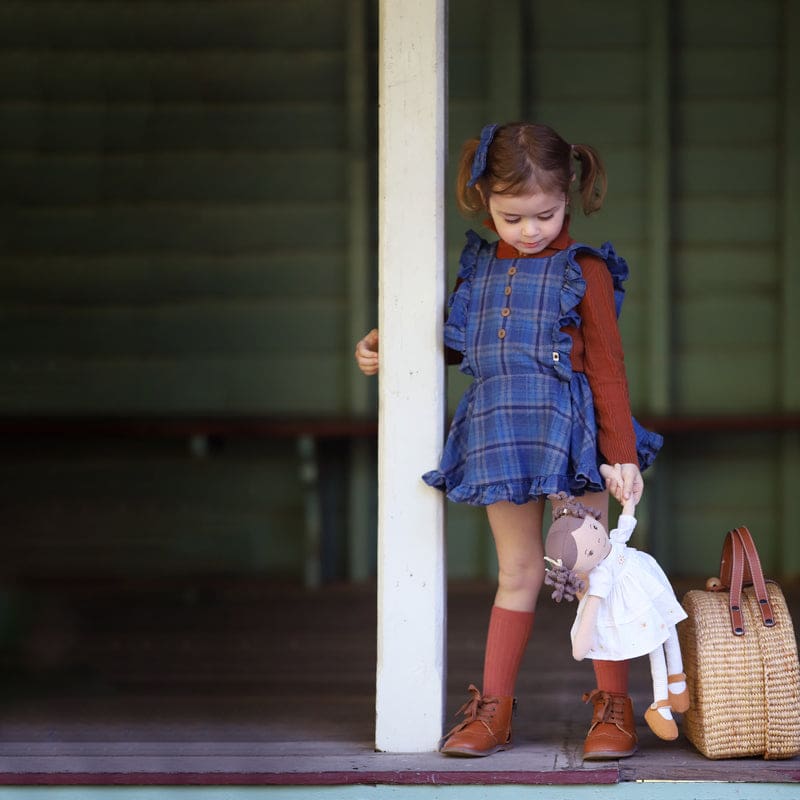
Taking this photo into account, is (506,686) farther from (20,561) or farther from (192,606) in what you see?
(20,561)

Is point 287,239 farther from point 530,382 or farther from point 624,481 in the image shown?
point 624,481

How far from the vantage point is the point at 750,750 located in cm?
266

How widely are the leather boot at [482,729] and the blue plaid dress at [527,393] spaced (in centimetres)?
46

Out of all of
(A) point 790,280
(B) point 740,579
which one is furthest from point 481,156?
(A) point 790,280

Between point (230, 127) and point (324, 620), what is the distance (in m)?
2.10

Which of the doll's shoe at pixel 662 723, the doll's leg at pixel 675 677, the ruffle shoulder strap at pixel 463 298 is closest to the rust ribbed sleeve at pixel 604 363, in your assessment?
the ruffle shoulder strap at pixel 463 298

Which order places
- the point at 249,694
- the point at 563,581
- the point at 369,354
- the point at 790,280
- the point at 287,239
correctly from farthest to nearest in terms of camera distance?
1. the point at 287,239
2. the point at 790,280
3. the point at 249,694
4. the point at 369,354
5. the point at 563,581

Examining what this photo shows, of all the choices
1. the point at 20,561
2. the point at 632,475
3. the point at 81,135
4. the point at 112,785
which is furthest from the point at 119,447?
the point at 632,475

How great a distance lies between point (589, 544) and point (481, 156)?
824 mm

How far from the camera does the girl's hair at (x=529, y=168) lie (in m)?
2.63

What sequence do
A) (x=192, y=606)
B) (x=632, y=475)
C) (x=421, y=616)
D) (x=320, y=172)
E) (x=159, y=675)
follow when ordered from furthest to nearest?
(x=320, y=172), (x=192, y=606), (x=159, y=675), (x=421, y=616), (x=632, y=475)

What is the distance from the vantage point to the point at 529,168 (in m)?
2.63

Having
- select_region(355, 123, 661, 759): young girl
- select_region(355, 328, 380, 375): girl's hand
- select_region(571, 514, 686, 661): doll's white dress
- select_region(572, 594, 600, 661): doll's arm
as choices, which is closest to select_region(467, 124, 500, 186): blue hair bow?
select_region(355, 123, 661, 759): young girl

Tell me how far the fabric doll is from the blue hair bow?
2.23ft
